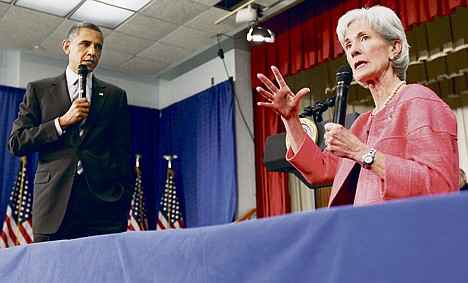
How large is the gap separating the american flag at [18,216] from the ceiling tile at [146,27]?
1.88 meters

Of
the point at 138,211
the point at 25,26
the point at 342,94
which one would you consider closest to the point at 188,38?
the point at 25,26

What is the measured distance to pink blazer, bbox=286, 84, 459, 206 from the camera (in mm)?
1098

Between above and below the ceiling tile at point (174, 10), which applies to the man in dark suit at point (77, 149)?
below

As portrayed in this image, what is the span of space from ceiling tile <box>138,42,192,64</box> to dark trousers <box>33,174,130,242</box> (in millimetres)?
4378

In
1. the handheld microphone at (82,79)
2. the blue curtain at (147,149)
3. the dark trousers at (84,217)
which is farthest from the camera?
the blue curtain at (147,149)

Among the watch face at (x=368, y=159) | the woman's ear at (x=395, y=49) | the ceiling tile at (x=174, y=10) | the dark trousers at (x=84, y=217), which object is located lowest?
the dark trousers at (x=84, y=217)

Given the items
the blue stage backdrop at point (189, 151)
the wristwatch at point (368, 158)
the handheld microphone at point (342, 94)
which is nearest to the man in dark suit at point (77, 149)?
the handheld microphone at point (342, 94)

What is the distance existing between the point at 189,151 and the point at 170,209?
72 centimetres

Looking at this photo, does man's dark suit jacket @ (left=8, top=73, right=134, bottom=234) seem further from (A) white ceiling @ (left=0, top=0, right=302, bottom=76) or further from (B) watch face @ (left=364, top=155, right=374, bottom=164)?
(A) white ceiling @ (left=0, top=0, right=302, bottom=76)

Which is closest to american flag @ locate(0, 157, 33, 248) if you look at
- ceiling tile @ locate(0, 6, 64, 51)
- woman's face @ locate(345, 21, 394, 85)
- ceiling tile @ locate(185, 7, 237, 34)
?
ceiling tile @ locate(0, 6, 64, 51)

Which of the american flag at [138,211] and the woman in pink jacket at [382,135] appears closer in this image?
the woman in pink jacket at [382,135]

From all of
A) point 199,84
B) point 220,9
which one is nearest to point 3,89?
point 199,84

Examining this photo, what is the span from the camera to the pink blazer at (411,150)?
110 centimetres

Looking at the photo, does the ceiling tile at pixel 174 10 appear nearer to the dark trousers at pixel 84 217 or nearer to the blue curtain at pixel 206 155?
the blue curtain at pixel 206 155
